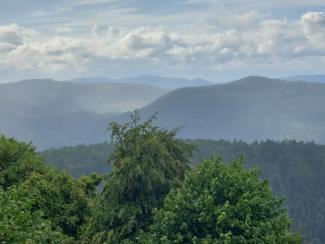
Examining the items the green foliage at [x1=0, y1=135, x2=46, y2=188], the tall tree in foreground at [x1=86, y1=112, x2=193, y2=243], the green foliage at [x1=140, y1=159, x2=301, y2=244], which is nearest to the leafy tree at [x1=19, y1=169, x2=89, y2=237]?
the green foliage at [x1=0, y1=135, x2=46, y2=188]

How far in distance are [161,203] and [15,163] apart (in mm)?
14618

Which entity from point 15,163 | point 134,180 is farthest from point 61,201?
point 134,180

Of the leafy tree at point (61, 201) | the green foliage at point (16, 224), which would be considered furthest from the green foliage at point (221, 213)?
the leafy tree at point (61, 201)

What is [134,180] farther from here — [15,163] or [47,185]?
[15,163]

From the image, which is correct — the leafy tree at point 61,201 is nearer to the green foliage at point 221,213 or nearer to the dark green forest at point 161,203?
the dark green forest at point 161,203

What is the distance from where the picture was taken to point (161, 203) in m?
28.0

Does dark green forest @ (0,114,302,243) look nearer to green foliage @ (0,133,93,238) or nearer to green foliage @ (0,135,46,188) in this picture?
green foliage @ (0,133,93,238)

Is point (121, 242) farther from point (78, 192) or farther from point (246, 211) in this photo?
point (78, 192)

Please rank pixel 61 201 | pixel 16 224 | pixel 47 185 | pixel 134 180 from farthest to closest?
1. pixel 61 201
2. pixel 47 185
3. pixel 134 180
4. pixel 16 224

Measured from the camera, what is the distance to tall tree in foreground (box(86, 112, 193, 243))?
2738cm

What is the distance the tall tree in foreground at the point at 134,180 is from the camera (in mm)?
27375

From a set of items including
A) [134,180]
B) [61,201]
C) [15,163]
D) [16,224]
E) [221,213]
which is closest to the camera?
[16,224]

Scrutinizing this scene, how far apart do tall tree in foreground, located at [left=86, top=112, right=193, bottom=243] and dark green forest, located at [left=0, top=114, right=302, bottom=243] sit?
5 centimetres

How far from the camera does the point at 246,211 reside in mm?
23219
